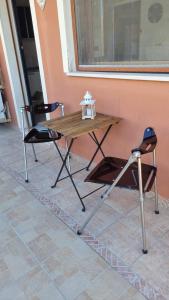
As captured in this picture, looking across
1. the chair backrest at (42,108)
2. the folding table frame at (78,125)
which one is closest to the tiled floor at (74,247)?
the folding table frame at (78,125)

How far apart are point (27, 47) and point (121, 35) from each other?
2729mm

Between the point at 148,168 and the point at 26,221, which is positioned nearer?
the point at 148,168

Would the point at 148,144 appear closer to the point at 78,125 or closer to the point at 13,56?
the point at 78,125

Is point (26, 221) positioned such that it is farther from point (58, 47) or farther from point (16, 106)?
point (16, 106)

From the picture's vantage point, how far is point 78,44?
2.20 m

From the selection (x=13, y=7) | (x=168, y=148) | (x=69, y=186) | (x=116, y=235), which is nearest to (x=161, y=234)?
(x=116, y=235)

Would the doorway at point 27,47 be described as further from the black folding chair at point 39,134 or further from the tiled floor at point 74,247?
the tiled floor at point 74,247

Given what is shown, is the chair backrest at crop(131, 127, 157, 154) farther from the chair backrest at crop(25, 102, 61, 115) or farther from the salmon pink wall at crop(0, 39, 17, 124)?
the salmon pink wall at crop(0, 39, 17, 124)

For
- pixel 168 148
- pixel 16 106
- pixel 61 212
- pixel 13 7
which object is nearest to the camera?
pixel 168 148

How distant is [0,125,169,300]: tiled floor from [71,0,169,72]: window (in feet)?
3.79

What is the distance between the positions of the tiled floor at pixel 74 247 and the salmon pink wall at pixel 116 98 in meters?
0.46

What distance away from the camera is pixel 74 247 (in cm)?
153

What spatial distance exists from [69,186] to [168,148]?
1011 mm

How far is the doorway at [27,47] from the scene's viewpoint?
3.29 metres
